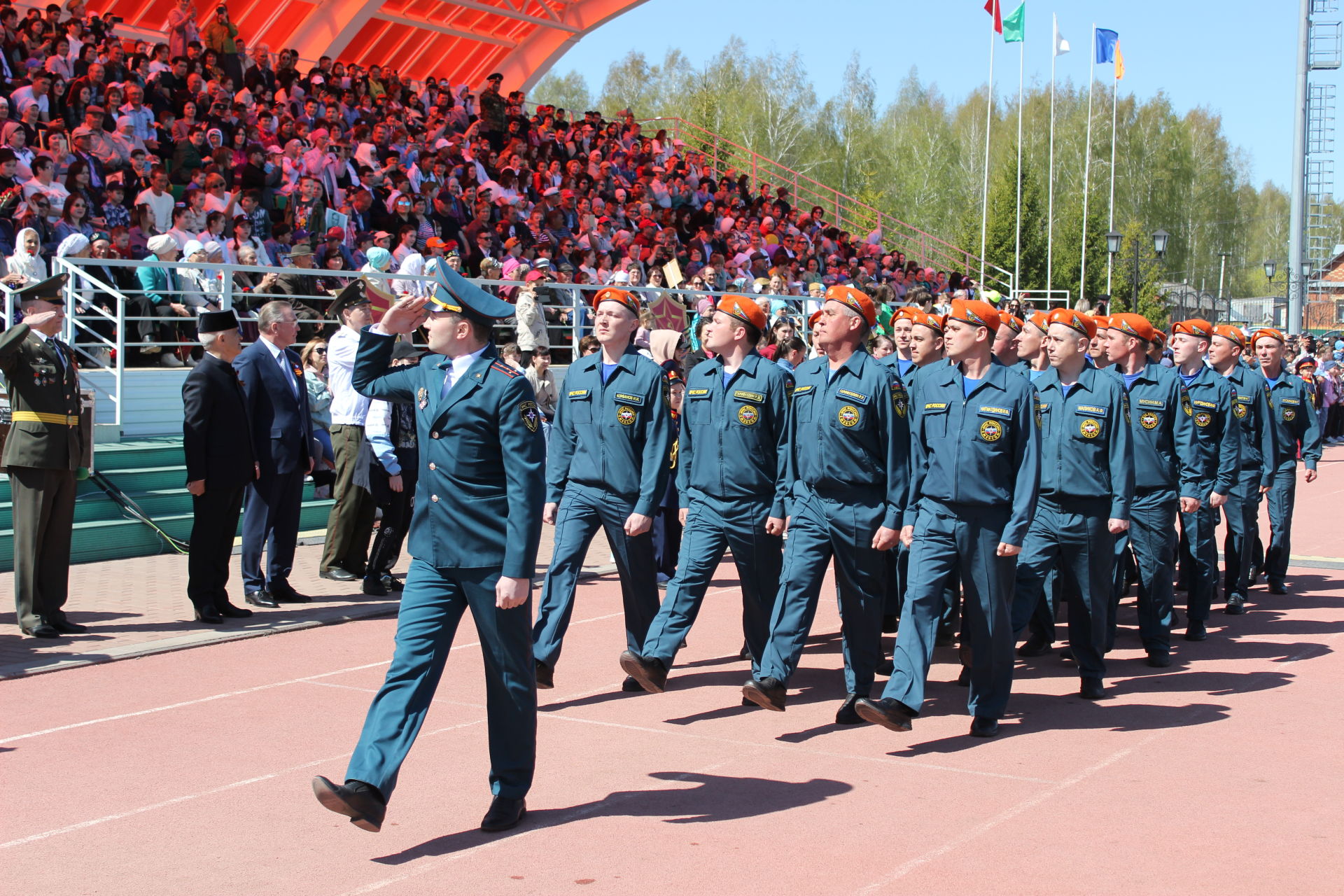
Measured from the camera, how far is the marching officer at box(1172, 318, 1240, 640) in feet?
29.7

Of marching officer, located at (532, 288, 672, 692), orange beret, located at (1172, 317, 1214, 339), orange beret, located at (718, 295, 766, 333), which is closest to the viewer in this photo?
marching officer, located at (532, 288, 672, 692)

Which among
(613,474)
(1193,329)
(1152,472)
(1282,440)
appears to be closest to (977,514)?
(613,474)

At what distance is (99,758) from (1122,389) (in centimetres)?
540

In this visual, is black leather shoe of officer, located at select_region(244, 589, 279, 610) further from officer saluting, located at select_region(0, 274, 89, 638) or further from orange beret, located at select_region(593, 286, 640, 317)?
orange beret, located at select_region(593, 286, 640, 317)

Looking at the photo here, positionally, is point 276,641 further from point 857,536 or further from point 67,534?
point 857,536

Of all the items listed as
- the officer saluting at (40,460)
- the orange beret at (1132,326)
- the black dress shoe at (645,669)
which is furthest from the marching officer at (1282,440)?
the officer saluting at (40,460)

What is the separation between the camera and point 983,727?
255 inches

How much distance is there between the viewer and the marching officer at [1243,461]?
401 inches

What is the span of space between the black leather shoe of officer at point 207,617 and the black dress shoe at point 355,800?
480 centimetres

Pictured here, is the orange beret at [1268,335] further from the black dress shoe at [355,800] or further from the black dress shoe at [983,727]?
the black dress shoe at [355,800]

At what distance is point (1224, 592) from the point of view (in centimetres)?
1066

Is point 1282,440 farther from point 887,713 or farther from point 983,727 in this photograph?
point 887,713

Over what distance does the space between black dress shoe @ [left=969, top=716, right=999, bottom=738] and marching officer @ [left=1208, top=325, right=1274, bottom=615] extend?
4315 millimetres

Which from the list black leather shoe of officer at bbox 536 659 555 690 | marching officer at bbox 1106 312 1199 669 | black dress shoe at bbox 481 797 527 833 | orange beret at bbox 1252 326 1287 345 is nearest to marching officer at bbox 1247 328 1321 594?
orange beret at bbox 1252 326 1287 345
